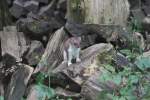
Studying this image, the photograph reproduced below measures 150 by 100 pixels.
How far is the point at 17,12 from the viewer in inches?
245

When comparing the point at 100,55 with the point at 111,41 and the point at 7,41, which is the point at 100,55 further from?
the point at 7,41

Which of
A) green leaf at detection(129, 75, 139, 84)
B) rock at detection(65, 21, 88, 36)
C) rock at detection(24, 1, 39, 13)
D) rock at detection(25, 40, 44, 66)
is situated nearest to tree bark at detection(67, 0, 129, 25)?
rock at detection(65, 21, 88, 36)

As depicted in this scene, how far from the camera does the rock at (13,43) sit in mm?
4906

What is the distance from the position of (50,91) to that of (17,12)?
2447 mm

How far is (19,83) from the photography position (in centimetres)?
452

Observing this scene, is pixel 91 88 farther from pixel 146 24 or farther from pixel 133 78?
pixel 146 24

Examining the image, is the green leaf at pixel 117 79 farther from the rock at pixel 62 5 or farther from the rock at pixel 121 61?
the rock at pixel 62 5

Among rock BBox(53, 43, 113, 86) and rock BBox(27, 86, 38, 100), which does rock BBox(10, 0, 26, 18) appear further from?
rock BBox(27, 86, 38, 100)

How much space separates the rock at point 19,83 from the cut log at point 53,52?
12 centimetres

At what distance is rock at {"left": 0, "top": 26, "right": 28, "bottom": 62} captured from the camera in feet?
16.1

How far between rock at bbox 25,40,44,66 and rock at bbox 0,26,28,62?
67 mm

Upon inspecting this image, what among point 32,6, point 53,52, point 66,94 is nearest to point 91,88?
point 66,94

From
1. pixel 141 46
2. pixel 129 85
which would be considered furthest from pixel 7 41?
pixel 129 85

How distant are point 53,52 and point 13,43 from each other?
0.54 m
